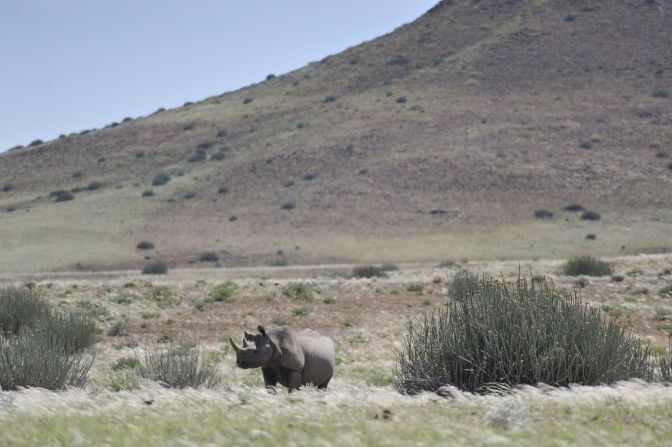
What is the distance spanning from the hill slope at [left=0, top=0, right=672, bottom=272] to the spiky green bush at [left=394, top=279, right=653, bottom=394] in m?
41.5

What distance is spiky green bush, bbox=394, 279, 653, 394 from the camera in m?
10.5

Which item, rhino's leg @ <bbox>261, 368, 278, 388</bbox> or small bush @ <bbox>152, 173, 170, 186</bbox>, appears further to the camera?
small bush @ <bbox>152, 173, 170, 186</bbox>

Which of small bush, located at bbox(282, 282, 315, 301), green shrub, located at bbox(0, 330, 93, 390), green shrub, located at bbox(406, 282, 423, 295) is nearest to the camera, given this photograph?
green shrub, located at bbox(0, 330, 93, 390)

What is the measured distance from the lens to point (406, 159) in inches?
2847

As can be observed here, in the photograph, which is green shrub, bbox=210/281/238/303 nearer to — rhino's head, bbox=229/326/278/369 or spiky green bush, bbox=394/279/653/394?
rhino's head, bbox=229/326/278/369

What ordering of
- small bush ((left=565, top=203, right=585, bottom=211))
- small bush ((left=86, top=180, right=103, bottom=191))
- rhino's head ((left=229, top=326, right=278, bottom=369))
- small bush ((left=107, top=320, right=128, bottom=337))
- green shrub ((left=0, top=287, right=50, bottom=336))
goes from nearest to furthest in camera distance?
rhino's head ((left=229, top=326, right=278, bottom=369))
green shrub ((left=0, top=287, right=50, bottom=336))
small bush ((left=107, top=320, right=128, bottom=337))
small bush ((left=565, top=203, right=585, bottom=211))
small bush ((left=86, top=180, right=103, bottom=191))

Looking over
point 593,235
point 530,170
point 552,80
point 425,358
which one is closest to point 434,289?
point 425,358

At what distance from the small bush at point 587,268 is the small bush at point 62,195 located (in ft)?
166

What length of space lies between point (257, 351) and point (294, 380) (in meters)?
0.83

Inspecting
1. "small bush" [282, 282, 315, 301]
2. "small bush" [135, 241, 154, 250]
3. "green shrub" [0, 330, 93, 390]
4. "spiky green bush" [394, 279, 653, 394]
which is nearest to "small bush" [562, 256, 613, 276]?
"small bush" [282, 282, 315, 301]

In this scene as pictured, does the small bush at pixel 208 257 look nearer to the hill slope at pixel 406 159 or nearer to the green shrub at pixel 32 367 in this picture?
the hill slope at pixel 406 159

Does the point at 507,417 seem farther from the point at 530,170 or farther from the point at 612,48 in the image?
the point at 612,48

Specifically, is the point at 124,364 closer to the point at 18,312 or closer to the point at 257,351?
the point at 18,312

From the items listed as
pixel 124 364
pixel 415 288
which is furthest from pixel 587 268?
pixel 124 364
